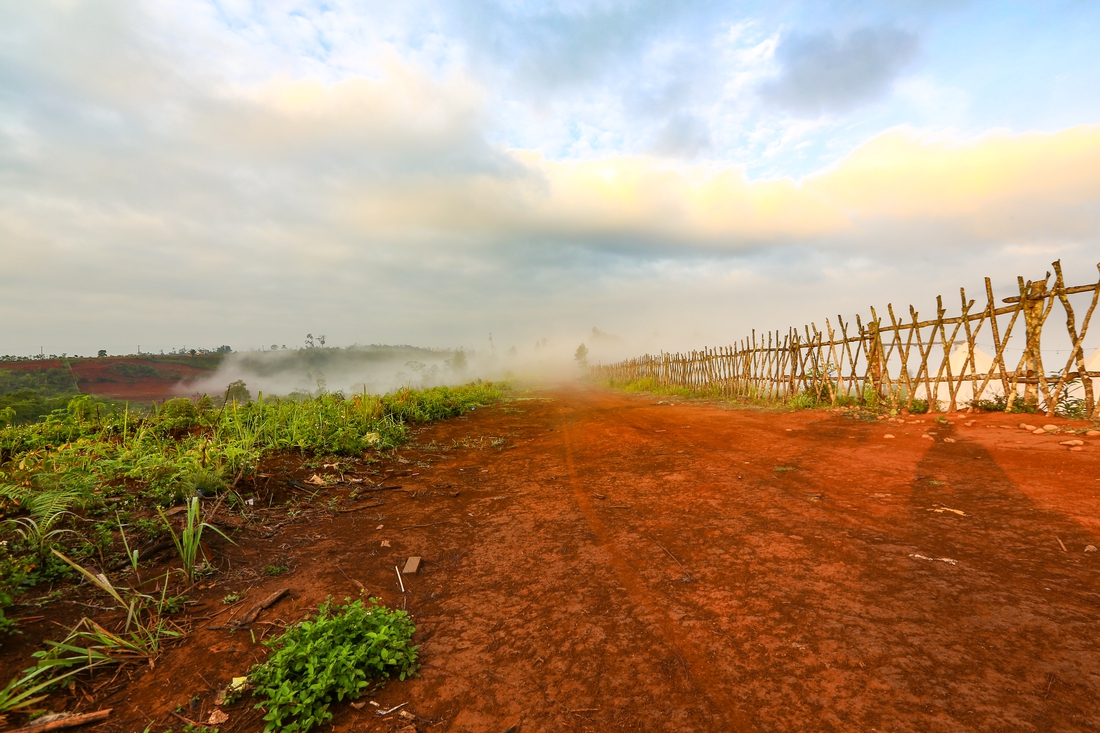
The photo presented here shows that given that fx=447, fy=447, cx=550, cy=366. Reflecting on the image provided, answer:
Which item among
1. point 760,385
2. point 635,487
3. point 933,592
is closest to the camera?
point 933,592

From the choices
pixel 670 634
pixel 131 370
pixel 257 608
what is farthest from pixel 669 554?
pixel 131 370

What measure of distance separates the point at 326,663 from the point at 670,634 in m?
1.78

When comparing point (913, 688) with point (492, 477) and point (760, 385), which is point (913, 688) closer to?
point (492, 477)

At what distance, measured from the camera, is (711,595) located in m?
2.86

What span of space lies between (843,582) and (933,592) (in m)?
0.47

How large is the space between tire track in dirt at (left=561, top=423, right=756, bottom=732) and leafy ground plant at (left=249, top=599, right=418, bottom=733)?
1372mm

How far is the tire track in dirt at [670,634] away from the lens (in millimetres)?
1935

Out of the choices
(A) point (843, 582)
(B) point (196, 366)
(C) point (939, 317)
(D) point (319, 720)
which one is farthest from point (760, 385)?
(B) point (196, 366)

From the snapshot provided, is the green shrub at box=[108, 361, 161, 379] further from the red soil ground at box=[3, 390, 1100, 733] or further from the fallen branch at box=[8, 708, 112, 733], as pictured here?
the fallen branch at box=[8, 708, 112, 733]

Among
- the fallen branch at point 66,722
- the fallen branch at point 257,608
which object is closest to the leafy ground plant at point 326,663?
the fallen branch at point 257,608

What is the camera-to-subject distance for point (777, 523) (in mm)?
3910

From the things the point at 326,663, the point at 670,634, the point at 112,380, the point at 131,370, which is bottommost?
the point at 670,634

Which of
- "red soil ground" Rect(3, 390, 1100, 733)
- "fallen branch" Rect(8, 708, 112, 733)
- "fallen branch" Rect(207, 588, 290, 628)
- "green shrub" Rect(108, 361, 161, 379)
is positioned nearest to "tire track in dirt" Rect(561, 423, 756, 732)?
"red soil ground" Rect(3, 390, 1100, 733)

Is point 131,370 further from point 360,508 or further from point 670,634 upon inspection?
point 670,634
